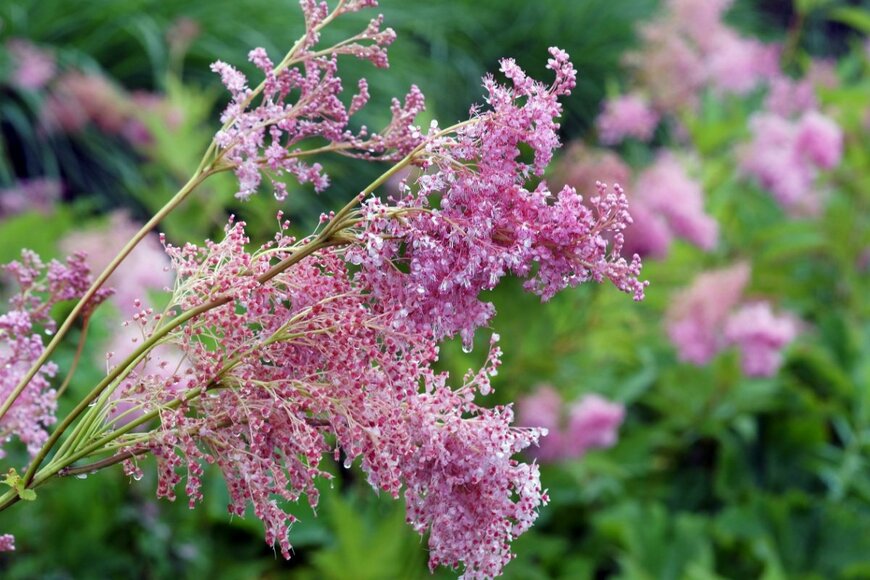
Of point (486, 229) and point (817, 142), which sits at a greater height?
point (817, 142)

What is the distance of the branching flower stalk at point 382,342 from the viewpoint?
705 millimetres

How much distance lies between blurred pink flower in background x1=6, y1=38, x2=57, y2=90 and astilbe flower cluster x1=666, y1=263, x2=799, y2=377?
2611 mm

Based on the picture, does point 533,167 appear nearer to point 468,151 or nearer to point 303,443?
point 468,151

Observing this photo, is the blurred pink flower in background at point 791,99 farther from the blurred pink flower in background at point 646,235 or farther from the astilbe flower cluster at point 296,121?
the astilbe flower cluster at point 296,121

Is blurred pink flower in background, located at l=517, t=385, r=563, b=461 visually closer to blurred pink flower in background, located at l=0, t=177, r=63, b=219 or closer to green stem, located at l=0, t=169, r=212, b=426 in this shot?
blurred pink flower in background, located at l=0, t=177, r=63, b=219

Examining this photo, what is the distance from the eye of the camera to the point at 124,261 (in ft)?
8.99

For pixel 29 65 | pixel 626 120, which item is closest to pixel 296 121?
pixel 626 120

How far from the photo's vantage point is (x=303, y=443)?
0.71 m

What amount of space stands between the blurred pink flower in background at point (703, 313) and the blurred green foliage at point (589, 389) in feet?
0.44

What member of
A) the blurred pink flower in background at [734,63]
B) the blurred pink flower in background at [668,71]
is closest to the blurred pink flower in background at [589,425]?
the blurred pink flower in background at [668,71]

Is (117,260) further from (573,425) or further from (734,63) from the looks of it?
(734,63)

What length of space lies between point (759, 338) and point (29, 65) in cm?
296

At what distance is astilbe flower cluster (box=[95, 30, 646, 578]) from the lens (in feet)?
2.31

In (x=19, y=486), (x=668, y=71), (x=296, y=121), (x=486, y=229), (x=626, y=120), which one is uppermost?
(x=668, y=71)
